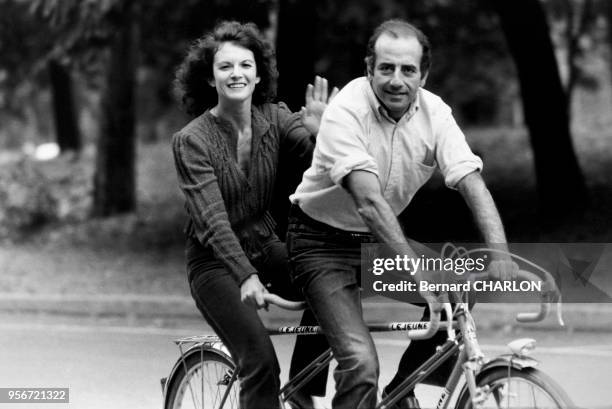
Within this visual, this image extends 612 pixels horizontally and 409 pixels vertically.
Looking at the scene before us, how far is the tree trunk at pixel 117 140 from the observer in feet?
49.4

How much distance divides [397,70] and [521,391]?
1.12 m

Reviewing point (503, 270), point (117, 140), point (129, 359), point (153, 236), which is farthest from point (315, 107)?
point (117, 140)

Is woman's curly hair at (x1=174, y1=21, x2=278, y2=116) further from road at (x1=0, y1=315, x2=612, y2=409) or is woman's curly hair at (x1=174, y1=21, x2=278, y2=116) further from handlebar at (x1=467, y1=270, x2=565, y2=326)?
road at (x1=0, y1=315, x2=612, y2=409)

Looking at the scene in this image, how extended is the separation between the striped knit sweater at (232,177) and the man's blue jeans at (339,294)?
201 millimetres

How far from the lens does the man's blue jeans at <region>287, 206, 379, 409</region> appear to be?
3.99m

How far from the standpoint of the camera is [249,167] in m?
4.54

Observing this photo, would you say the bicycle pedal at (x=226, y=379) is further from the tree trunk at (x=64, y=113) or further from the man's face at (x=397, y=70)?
the tree trunk at (x=64, y=113)

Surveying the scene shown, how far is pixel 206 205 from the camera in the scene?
4.34 metres

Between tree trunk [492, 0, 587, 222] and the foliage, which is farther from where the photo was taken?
the foliage

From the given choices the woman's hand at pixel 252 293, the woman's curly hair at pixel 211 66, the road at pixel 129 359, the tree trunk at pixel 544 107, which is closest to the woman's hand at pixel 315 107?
the woman's curly hair at pixel 211 66

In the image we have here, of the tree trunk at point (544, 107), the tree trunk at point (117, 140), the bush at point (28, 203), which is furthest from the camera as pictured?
the tree trunk at point (117, 140)

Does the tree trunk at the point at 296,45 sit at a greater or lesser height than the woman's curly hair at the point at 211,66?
greater

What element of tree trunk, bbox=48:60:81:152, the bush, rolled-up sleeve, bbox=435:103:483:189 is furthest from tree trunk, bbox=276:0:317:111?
tree trunk, bbox=48:60:81:152

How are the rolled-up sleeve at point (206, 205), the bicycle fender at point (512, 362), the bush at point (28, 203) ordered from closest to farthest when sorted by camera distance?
the bicycle fender at point (512, 362) < the rolled-up sleeve at point (206, 205) < the bush at point (28, 203)
